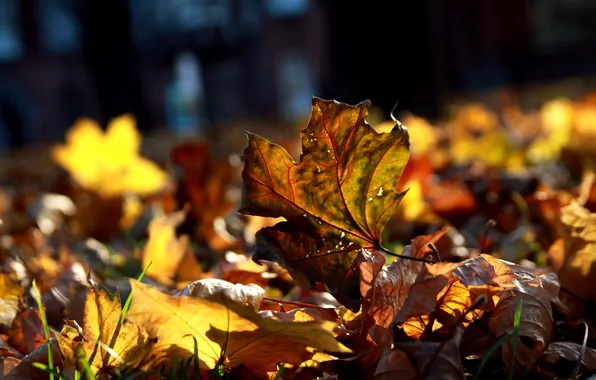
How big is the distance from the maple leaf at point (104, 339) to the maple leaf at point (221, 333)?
20mm

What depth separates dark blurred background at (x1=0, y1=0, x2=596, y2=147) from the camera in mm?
5113

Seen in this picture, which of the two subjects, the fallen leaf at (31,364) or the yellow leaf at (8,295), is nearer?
the fallen leaf at (31,364)

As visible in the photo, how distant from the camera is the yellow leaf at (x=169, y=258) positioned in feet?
4.26

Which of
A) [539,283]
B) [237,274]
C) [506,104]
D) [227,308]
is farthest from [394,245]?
[506,104]

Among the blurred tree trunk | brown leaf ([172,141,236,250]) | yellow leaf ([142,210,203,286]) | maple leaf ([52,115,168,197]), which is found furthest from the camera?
the blurred tree trunk

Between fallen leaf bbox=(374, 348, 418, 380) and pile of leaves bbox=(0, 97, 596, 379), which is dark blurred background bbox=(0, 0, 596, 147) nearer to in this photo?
pile of leaves bbox=(0, 97, 596, 379)

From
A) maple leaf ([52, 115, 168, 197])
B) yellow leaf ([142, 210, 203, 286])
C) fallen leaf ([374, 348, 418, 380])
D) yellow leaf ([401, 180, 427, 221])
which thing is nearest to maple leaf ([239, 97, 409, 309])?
fallen leaf ([374, 348, 418, 380])

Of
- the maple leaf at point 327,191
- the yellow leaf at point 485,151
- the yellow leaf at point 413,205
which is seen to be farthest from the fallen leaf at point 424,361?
the yellow leaf at point 485,151

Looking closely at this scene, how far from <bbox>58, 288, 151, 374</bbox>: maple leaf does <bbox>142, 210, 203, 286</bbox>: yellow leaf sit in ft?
1.62

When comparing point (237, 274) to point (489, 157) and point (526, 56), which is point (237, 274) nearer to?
point (489, 157)

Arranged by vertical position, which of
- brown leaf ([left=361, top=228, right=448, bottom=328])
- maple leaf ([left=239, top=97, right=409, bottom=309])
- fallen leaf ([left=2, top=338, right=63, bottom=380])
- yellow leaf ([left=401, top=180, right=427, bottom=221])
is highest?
maple leaf ([left=239, top=97, right=409, bottom=309])

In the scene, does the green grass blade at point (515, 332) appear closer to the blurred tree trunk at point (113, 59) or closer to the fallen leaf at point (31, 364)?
the fallen leaf at point (31, 364)

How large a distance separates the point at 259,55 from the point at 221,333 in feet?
91.5

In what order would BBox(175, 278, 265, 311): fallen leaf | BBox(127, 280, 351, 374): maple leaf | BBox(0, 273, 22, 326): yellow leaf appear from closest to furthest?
BBox(127, 280, 351, 374): maple leaf
BBox(175, 278, 265, 311): fallen leaf
BBox(0, 273, 22, 326): yellow leaf
